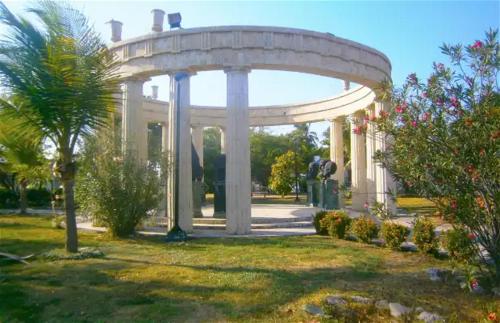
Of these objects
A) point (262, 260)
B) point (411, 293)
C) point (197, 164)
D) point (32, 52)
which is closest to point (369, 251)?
point (262, 260)

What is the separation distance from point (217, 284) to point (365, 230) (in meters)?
5.97

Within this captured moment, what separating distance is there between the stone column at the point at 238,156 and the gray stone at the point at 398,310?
29.3 ft

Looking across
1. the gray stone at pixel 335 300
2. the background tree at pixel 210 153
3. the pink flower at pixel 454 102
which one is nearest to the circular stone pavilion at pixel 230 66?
the pink flower at pixel 454 102

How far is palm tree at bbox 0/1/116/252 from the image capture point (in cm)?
976

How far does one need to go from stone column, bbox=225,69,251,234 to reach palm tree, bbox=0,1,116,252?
16.8 ft

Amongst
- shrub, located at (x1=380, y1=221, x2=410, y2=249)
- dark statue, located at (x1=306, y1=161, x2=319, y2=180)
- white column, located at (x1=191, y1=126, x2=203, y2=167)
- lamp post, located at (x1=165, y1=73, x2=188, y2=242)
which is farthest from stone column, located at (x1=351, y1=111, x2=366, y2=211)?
shrub, located at (x1=380, y1=221, x2=410, y2=249)

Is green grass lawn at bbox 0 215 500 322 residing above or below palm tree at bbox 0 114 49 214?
below

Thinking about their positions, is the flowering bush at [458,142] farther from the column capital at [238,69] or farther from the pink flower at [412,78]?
the column capital at [238,69]

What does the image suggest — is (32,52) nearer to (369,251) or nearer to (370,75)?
(369,251)

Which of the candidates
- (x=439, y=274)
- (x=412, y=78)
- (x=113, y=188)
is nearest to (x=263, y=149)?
(x=113, y=188)

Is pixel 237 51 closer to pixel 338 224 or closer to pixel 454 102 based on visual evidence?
pixel 338 224

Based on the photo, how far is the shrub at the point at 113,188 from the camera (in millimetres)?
13633

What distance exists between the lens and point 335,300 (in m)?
6.49

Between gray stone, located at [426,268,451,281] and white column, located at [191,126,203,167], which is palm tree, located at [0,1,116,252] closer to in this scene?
gray stone, located at [426,268,451,281]
